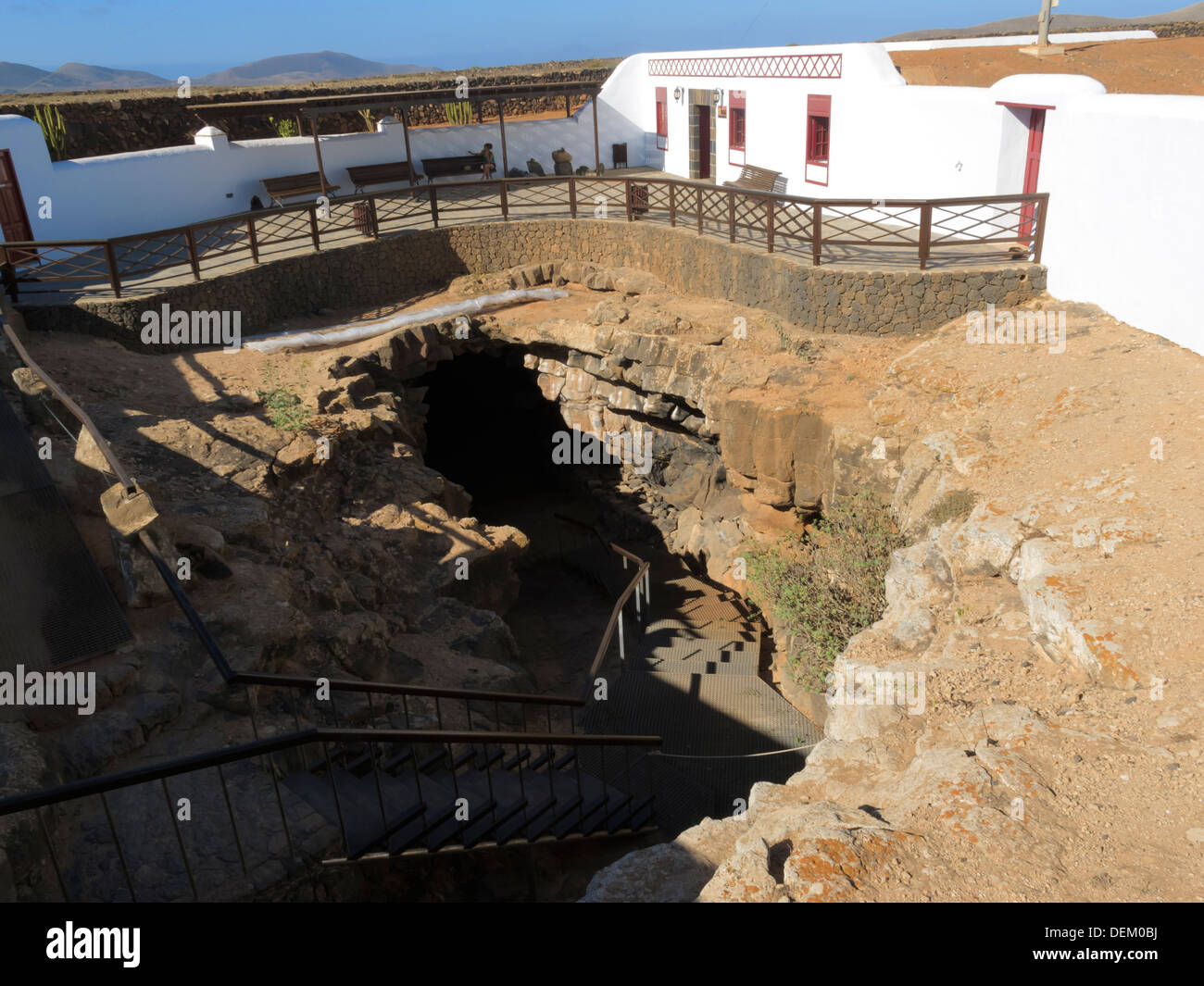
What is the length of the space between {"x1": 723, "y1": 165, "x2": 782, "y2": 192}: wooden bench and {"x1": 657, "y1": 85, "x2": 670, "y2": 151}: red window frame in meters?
5.07

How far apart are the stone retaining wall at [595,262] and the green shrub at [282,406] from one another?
2.77 metres

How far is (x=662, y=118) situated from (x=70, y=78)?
18598 centimetres

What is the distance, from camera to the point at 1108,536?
7.36 m

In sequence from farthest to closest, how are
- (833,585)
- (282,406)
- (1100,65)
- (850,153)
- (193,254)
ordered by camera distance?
(850,153)
(193,254)
(1100,65)
(282,406)
(833,585)

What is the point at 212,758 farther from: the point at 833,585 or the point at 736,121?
the point at 736,121


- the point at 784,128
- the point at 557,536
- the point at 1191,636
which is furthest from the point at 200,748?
the point at 784,128

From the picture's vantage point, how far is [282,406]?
13.3m

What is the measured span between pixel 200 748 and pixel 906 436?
9.01 metres

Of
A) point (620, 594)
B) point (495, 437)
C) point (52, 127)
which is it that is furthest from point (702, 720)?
point (52, 127)

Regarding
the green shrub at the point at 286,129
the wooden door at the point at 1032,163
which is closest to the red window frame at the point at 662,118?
the green shrub at the point at 286,129

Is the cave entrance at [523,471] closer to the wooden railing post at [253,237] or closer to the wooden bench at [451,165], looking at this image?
the wooden railing post at [253,237]

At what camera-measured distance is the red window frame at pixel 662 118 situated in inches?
934

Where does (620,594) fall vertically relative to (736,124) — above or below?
below
